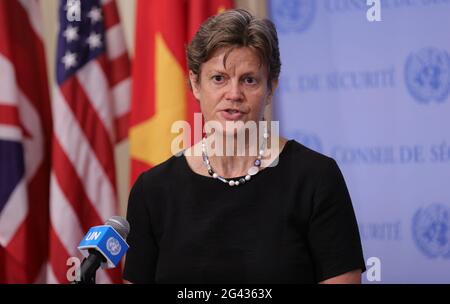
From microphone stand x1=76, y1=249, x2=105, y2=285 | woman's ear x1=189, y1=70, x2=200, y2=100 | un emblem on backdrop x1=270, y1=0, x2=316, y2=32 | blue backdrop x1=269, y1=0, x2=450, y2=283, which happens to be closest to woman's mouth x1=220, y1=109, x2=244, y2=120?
woman's ear x1=189, y1=70, x2=200, y2=100

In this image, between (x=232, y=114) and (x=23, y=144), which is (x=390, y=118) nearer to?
(x=232, y=114)

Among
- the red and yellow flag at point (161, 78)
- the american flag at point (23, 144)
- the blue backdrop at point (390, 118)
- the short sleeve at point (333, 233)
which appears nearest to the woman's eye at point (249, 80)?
the short sleeve at point (333, 233)

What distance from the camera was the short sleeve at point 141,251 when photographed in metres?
1.80

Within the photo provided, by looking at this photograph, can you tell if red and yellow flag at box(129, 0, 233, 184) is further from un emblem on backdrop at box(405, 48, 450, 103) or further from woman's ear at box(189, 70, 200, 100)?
woman's ear at box(189, 70, 200, 100)

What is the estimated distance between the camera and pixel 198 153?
192 centimetres

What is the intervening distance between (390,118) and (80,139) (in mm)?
1341

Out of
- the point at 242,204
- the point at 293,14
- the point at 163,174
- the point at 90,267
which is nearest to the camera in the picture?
the point at 90,267

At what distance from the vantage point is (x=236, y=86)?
68.1 inches

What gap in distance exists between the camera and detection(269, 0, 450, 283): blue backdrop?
111 inches

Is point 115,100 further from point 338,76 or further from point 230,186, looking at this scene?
point 230,186

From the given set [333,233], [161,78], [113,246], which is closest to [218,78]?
[333,233]

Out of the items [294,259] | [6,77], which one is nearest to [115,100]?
[6,77]

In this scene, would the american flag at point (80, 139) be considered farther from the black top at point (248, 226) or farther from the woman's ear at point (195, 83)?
the woman's ear at point (195, 83)

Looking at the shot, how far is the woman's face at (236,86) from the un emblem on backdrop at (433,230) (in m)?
1.35
